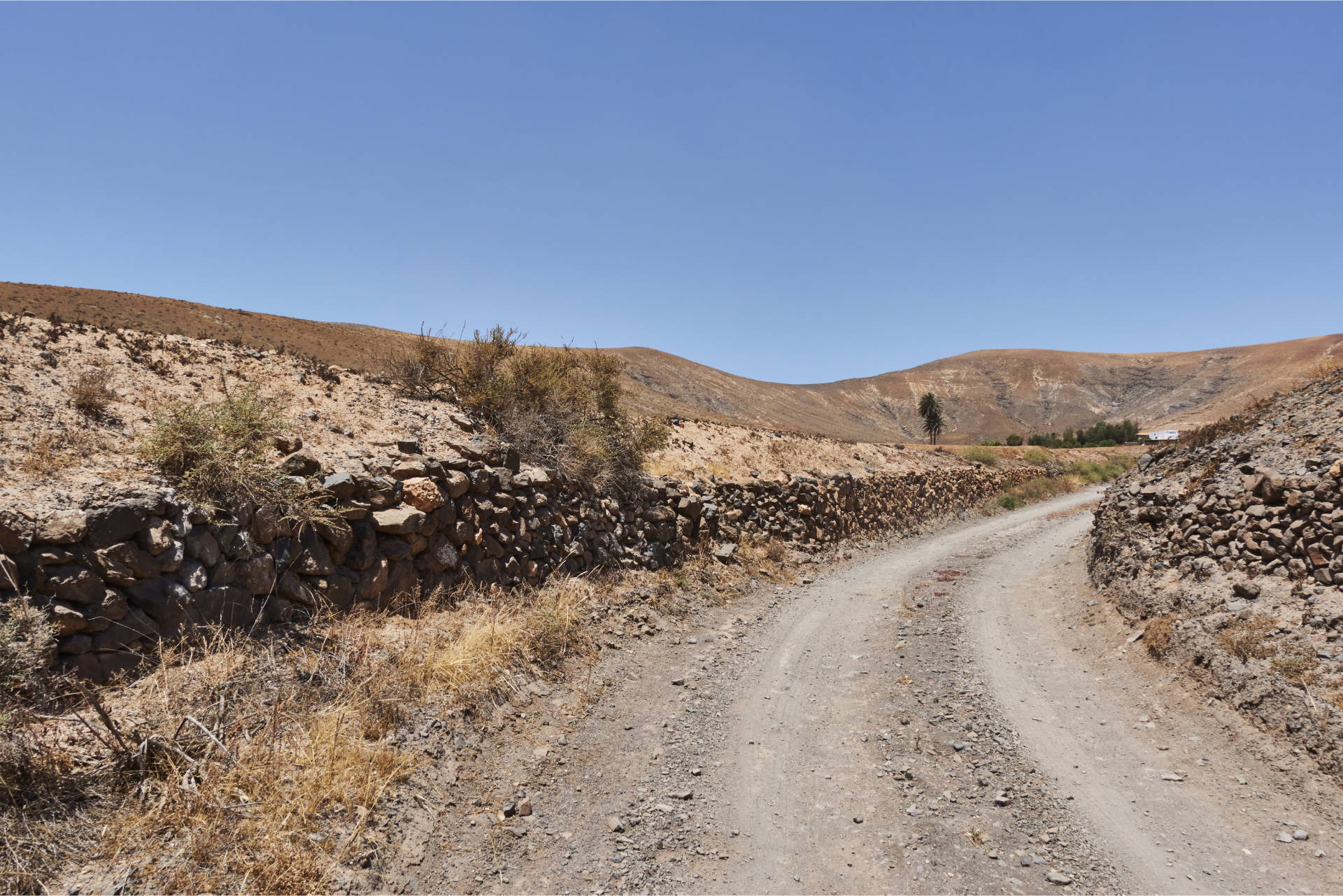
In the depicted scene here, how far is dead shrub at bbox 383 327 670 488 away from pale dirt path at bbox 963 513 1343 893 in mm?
6770

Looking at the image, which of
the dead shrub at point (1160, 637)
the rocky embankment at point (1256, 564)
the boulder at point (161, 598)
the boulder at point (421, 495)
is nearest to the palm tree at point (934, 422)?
the rocky embankment at point (1256, 564)

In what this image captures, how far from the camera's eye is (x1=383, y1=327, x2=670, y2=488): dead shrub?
10703 millimetres

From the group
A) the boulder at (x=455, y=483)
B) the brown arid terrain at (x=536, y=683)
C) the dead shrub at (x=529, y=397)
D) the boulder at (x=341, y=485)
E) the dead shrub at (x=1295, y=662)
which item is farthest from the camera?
the dead shrub at (x=529, y=397)

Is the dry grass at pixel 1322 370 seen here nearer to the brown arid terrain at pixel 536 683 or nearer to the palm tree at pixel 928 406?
the brown arid terrain at pixel 536 683

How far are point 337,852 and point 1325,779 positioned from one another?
757 centimetres

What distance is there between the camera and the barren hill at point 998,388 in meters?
68.9

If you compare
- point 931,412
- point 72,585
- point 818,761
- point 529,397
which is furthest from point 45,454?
point 931,412

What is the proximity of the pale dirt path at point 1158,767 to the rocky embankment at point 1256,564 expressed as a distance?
0.36 m

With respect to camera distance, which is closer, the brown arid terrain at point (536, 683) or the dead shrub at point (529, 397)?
the brown arid terrain at point (536, 683)

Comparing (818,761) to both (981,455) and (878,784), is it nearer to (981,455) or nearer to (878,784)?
(878,784)

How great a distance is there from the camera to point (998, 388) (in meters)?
121

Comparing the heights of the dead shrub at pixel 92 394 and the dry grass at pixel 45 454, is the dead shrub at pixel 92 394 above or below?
above

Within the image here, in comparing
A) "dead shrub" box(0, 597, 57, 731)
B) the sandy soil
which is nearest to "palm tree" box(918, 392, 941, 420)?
the sandy soil

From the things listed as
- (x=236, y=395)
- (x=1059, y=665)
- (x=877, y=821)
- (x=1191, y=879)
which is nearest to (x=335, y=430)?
(x=236, y=395)
